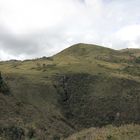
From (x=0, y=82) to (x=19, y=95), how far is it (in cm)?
1071

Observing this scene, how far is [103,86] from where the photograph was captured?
107562 mm

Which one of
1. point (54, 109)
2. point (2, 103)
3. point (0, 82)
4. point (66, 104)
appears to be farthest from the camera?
point (66, 104)

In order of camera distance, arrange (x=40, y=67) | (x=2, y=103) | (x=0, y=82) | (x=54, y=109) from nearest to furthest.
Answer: (x=2, y=103) → (x=0, y=82) → (x=54, y=109) → (x=40, y=67)

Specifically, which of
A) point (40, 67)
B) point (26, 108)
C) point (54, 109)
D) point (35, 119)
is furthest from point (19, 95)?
point (40, 67)

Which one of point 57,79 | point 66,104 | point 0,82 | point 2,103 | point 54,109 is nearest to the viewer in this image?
point 2,103

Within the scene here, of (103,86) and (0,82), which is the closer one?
(0,82)

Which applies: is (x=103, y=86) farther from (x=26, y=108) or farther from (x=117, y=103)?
(x=26, y=108)

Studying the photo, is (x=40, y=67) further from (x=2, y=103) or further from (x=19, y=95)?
(x=2, y=103)

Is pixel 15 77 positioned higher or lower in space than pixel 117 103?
higher

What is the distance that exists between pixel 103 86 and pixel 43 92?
16.9 metres

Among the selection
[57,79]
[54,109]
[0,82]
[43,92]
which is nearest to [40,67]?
[57,79]

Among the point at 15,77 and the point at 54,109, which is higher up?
the point at 15,77

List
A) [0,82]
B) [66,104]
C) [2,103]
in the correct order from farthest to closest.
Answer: [66,104]
[0,82]
[2,103]

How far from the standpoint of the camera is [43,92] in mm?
102375
